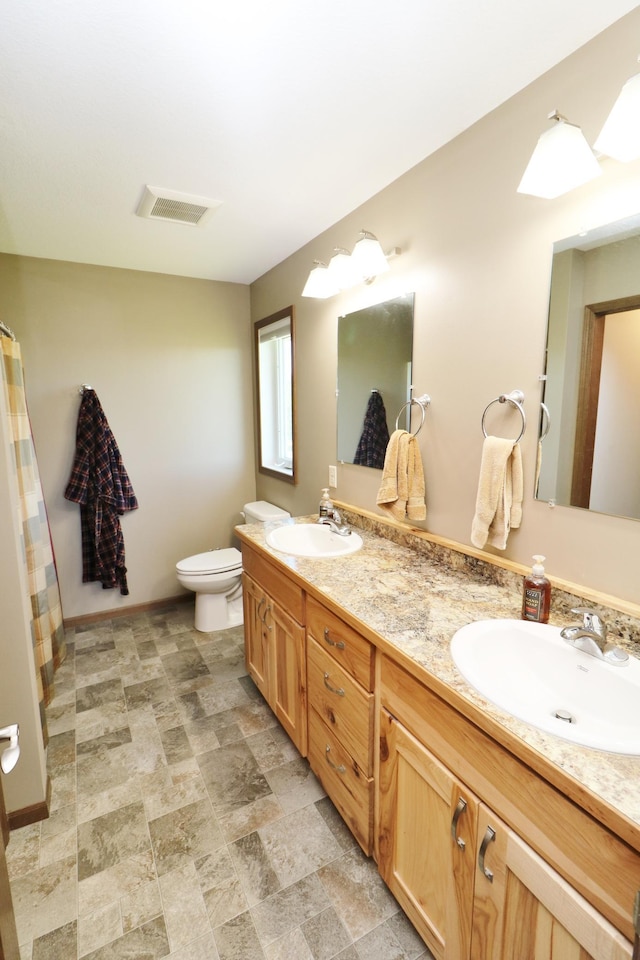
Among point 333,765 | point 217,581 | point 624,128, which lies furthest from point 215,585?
point 624,128

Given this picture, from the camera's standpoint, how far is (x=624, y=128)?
962 mm

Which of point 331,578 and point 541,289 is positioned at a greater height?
point 541,289

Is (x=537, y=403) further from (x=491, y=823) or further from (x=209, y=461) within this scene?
(x=209, y=461)

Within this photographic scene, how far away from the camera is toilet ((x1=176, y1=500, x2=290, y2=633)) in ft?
9.00

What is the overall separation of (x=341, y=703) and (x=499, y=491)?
0.85m

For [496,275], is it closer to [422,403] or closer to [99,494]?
[422,403]

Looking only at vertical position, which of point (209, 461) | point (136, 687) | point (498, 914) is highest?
point (209, 461)

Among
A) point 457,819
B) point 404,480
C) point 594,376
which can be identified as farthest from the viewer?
point 404,480

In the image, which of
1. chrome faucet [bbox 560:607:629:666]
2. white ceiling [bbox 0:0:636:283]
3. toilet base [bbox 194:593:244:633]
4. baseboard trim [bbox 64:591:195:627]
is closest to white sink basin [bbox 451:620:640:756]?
chrome faucet [bbox 560:607:629:666]

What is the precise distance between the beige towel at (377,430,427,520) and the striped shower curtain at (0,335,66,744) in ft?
5.64

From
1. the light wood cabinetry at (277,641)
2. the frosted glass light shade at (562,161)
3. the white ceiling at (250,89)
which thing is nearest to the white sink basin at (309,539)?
the light wood cabinetry at (277,641)

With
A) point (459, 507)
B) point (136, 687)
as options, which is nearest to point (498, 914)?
point (459, 507)

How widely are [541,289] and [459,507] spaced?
764 mm

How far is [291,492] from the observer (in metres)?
2.90
